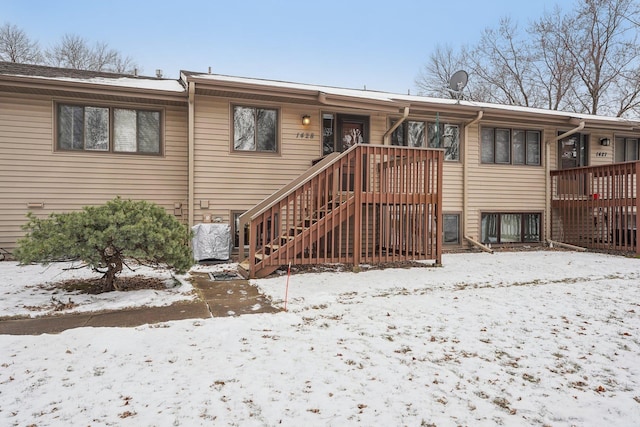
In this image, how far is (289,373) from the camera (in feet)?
9.14

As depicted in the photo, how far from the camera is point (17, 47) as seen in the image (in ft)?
56.9

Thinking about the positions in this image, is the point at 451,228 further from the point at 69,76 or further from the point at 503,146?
the point at 69,76

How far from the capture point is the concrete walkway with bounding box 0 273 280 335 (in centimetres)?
373

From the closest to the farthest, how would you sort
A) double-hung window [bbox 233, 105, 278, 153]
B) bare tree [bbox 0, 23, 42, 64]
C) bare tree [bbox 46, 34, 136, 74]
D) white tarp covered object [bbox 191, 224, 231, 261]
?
1. white tarp covered object [bbox 191, 224, 231, 261]
2. double-hung window [bbox 233, 105, 278, 153]
3. bare tree [bbox 0, 23, 42, 64]
4. bare tree [bbox 46, 34, 136, 74]

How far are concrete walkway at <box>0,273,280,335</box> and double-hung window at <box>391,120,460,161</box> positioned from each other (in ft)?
20.4

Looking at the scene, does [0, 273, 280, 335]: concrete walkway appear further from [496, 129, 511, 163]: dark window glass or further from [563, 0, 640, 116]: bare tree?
[563, 0, 640, 116]: bare tree

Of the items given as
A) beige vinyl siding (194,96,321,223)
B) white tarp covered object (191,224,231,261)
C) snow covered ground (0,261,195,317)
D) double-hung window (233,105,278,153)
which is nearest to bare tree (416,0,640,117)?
beige vinyl siding (194,96,321,223)

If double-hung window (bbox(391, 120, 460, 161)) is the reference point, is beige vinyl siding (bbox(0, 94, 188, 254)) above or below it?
below

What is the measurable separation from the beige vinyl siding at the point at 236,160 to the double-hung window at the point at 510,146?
16.4 ft

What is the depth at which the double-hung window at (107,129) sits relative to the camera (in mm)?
7789

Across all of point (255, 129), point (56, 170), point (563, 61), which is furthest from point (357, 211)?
point (563, 61)

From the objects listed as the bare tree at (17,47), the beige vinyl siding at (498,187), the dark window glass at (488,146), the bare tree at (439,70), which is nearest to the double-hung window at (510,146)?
the dark window glass at (488,146)

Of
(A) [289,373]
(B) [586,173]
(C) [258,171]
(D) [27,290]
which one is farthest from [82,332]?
(B) [586,173]

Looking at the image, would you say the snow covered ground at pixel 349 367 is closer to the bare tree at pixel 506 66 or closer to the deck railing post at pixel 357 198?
the deck railing post at pixel 357 198
